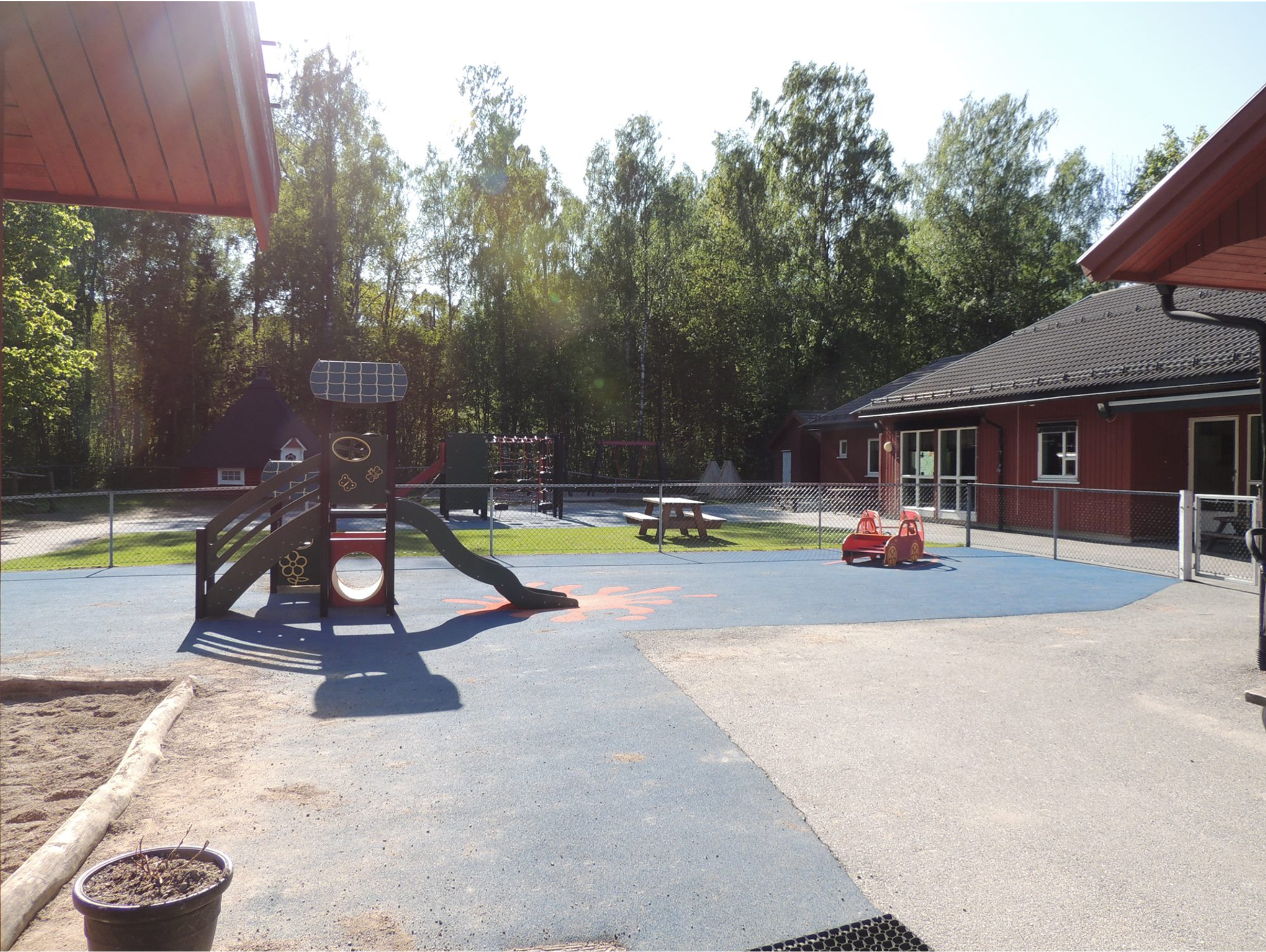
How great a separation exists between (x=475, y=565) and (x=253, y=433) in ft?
78.2

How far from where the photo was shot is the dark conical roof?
1177 inches

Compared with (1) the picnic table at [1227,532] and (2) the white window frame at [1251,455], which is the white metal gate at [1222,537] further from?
(2) the white window frame at [1251,455]

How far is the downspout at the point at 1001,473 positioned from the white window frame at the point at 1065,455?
948mm

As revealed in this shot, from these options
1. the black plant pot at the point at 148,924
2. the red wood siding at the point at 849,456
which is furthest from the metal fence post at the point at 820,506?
the black plant pot at the point at 148,924

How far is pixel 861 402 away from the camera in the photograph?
31.7 m

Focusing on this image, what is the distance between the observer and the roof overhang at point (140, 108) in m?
2.86

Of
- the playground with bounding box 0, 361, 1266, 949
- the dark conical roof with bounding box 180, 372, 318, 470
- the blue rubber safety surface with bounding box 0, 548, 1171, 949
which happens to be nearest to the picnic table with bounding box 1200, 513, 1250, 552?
the playground with bounding box 0, 361, 1266, 949

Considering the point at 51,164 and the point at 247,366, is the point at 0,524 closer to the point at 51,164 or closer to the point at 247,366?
the point at 51,164

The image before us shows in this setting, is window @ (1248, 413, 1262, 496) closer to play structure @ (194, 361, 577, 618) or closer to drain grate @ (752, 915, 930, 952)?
play structure @ (194, 361, 577, 618)

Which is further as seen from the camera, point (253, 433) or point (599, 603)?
point (253, 433)

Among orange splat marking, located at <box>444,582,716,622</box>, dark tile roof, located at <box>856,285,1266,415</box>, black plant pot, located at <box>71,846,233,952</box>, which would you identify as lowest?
orange splat marking, located at <box>444,582,716,622</box>

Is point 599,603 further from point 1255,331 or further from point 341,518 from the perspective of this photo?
point 1255,331

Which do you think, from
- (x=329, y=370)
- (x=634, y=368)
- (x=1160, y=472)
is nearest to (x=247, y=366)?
(x=634, y=368)

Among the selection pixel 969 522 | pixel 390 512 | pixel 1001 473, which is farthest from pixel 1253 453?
pixel 390 512
